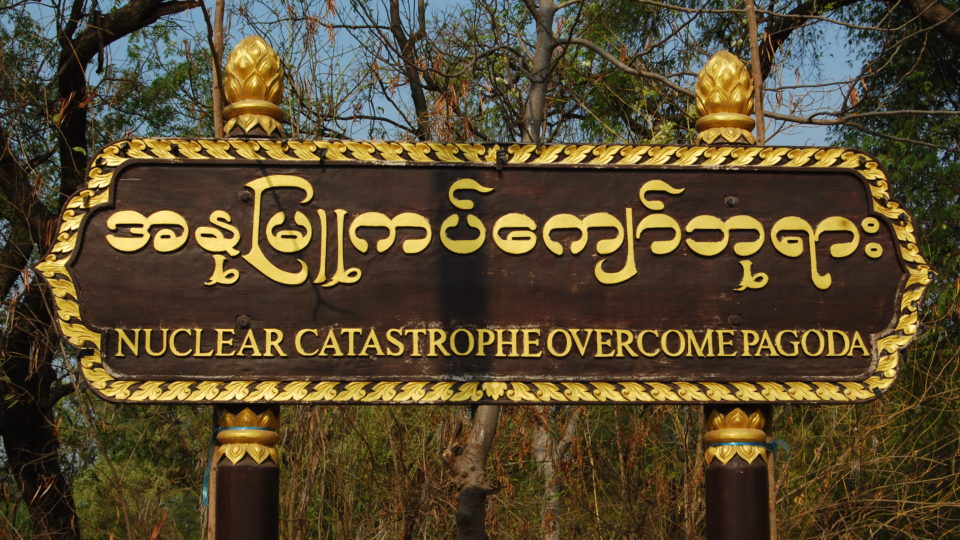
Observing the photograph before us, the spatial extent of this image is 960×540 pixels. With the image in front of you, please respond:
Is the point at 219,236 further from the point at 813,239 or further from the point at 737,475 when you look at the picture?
the point at 813,239

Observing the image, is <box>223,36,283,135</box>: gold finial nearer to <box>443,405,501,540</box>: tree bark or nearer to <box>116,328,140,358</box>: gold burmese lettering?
<box>116,328,140,358</box>: gold burmese lettering

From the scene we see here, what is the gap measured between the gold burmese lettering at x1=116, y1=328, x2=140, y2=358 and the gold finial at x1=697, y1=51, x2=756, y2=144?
2209mm

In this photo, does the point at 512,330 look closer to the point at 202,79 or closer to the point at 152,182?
the point at 152,182

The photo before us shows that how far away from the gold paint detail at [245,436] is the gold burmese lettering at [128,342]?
38 cm

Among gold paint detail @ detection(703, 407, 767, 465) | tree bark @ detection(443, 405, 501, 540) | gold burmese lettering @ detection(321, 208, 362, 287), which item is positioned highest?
gold burmese lettering @ detection(321, 208, 362, 287)

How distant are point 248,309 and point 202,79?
29.7ft

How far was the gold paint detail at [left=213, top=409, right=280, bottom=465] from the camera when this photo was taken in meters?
3.84

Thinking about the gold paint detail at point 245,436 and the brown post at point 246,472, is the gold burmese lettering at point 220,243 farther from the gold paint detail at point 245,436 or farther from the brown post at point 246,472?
the gold paint detail at point 245,436

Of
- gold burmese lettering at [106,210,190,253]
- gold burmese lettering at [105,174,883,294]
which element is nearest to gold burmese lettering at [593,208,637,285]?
gold burmese lettering at [105,174,883,294]

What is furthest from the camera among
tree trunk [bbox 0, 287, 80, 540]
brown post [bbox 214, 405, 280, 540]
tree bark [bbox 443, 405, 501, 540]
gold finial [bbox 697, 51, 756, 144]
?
tree trunk [bbox 0, 287, 80, 540]

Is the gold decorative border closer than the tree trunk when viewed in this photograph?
Yes

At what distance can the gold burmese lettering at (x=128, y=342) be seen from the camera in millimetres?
3832

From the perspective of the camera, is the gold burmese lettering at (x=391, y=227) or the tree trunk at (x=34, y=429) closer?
the gold burmese lettering at (x=391, y=227)

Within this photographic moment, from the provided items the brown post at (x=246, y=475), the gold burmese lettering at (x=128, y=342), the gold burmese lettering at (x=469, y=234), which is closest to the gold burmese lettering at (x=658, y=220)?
the gold burmese lettering at (x=469, y=234)
